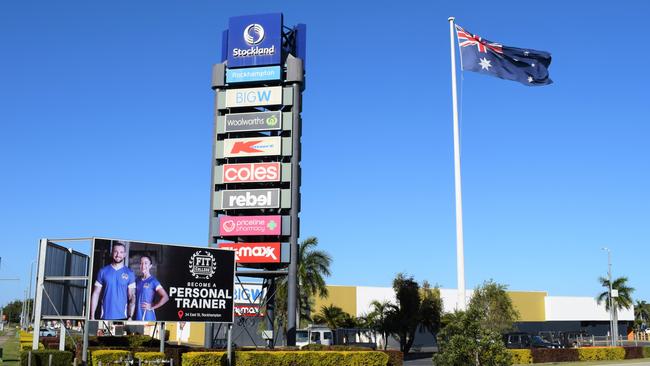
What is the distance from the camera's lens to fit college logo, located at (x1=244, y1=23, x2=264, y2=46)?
53.6 meters

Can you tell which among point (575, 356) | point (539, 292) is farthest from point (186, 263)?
point (539, 292)

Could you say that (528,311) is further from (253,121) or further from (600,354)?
(253,121)

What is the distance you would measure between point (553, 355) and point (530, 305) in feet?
156

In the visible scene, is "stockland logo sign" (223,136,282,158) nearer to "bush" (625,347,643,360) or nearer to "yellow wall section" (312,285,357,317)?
"yellow wall section" (312,285,357,317)

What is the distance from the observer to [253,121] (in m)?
52.1

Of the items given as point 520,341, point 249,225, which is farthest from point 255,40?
point 520,341

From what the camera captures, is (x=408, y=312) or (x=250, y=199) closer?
(x=250, y=199)

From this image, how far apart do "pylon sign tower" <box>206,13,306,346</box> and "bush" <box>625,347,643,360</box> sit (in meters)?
27.6

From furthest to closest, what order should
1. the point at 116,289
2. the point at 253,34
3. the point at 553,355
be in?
the point at 253,34, the point at 553,355, the point at 116,289

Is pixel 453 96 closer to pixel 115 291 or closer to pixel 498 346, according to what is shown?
pixel 498 346

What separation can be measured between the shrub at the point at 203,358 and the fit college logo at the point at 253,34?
87.6ft

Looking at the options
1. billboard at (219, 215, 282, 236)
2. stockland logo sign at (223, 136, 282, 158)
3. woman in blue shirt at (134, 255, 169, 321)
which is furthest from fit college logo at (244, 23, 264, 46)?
woman in blue shirt at (134, 255, 169, 321)

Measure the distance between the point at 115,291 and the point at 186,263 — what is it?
380cm

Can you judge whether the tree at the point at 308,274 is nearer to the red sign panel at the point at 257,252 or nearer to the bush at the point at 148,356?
the red sign panel at the point at 257,252
